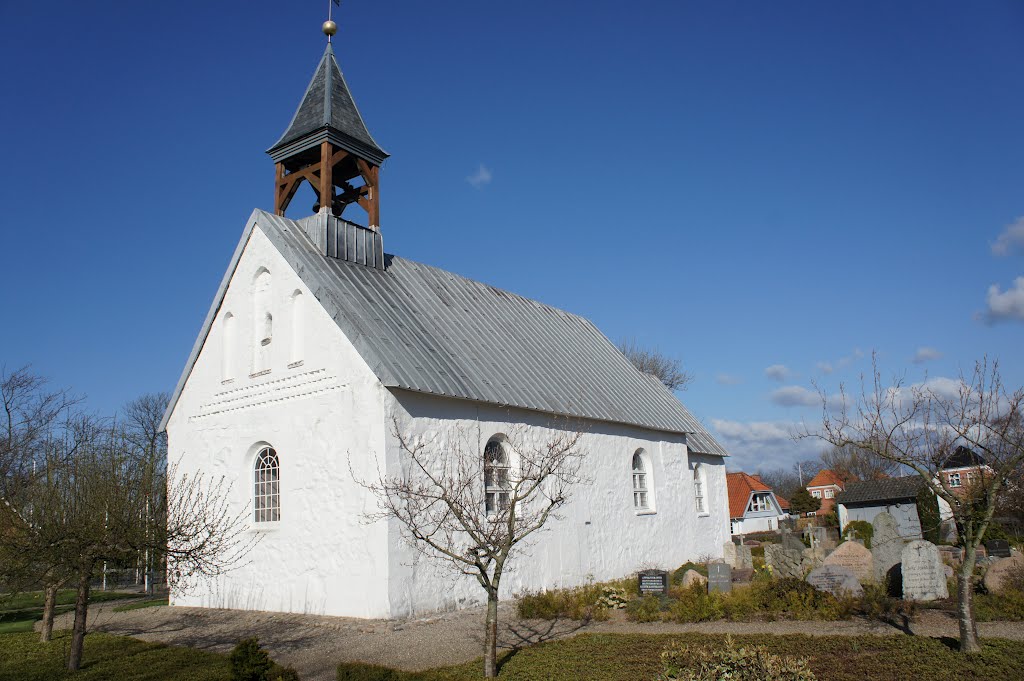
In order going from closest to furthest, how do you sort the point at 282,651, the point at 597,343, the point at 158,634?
the point at 282,651, the point at 158,634, the point at 597,343

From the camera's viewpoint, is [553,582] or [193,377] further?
[193,377]

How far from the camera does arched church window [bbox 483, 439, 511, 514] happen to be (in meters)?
14.5

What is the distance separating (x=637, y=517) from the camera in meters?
18.6

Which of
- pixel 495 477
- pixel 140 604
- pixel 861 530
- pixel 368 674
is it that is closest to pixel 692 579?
pixel 495 477

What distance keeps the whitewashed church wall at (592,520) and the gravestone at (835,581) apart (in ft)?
Answer: 17.1

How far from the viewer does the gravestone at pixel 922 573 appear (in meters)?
12.0

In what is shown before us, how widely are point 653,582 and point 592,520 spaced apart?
2.60m

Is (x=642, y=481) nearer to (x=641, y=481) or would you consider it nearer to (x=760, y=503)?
(x=641, y=481)

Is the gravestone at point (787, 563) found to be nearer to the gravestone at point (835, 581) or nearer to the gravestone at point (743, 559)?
the gravestone at point (835, 581)

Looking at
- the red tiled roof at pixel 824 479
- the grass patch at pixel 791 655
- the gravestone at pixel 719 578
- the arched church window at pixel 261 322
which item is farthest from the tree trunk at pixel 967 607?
the red tiled roof at pixel 824 479

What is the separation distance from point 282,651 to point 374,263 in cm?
867

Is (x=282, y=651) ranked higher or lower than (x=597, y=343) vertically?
lower

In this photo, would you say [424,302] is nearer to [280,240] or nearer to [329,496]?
[280,240]

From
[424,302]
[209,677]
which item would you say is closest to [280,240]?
[424,302]
